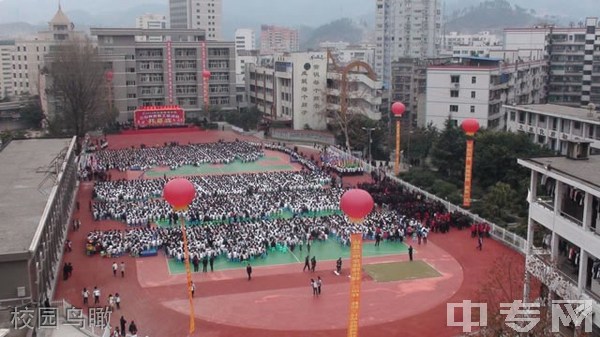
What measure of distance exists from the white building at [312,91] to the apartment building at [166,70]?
6.11 metres

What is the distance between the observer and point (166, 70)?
204 ft

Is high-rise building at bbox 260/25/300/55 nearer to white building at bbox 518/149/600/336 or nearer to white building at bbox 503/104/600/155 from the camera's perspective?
white building at bbox 503/104/600/155

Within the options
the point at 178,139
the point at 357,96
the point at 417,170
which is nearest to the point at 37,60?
the point at 178,139

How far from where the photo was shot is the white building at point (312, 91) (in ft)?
181

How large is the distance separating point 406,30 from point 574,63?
3246 cm

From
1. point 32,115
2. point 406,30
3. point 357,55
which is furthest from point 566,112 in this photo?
point 357,55

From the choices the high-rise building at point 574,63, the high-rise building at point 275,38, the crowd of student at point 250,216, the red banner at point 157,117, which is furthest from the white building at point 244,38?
the crowd of student at point 250,216

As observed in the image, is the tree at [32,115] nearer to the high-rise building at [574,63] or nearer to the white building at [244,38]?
the high-rise building at [574,63]

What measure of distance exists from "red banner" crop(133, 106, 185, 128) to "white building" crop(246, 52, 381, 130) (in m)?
9.42

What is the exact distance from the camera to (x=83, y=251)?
24.4 meters

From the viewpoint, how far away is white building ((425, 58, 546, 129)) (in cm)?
4694

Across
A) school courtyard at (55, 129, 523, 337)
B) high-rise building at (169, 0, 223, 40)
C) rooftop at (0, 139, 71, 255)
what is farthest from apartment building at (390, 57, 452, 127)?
high-rise building at (169, 0, 223, 40)

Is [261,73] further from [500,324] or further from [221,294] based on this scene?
[500,324]

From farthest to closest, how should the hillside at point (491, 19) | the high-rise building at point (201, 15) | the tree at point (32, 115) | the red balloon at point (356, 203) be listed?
the hillside at point (491, 19), the high-rise building at point (201, 15), the tree at point (32, 115), the red balloon at point (356, 203)
